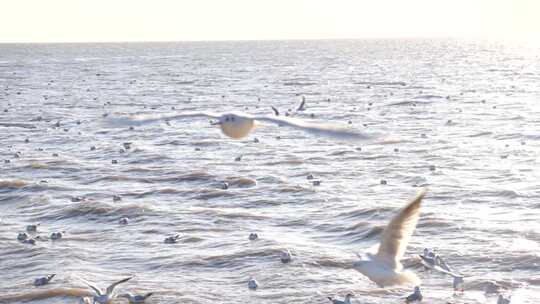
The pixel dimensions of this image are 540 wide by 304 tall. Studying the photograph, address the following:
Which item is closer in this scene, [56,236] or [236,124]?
[236,124]

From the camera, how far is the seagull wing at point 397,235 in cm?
1016

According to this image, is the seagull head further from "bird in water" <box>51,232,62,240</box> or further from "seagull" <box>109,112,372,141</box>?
"bird in water" <box>51,232,62,240</box>

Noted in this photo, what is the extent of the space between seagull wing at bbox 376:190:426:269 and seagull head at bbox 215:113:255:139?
2.55m

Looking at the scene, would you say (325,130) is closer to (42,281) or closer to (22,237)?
(42,281)

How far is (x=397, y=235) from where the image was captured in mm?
10477

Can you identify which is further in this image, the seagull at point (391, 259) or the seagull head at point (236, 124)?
the seagull head at point (236, 124)

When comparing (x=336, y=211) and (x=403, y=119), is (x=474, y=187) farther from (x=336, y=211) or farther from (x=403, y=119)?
(x=403, y=119)

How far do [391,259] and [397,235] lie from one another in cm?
33

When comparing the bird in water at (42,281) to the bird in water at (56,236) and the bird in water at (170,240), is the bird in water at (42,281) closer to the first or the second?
the bird in water at (56,236)

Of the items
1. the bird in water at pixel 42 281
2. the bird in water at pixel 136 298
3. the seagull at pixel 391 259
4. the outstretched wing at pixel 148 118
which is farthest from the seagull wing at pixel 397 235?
the bird in water at pixel 42 281

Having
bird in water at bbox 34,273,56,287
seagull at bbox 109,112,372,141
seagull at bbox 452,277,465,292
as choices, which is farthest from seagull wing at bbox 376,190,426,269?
bird in water at bbox 34,273,56,287

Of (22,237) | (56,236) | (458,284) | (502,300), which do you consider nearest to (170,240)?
(56,236)

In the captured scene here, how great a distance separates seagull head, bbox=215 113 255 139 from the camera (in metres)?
11.9

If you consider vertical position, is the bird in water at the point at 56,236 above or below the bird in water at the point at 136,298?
above
